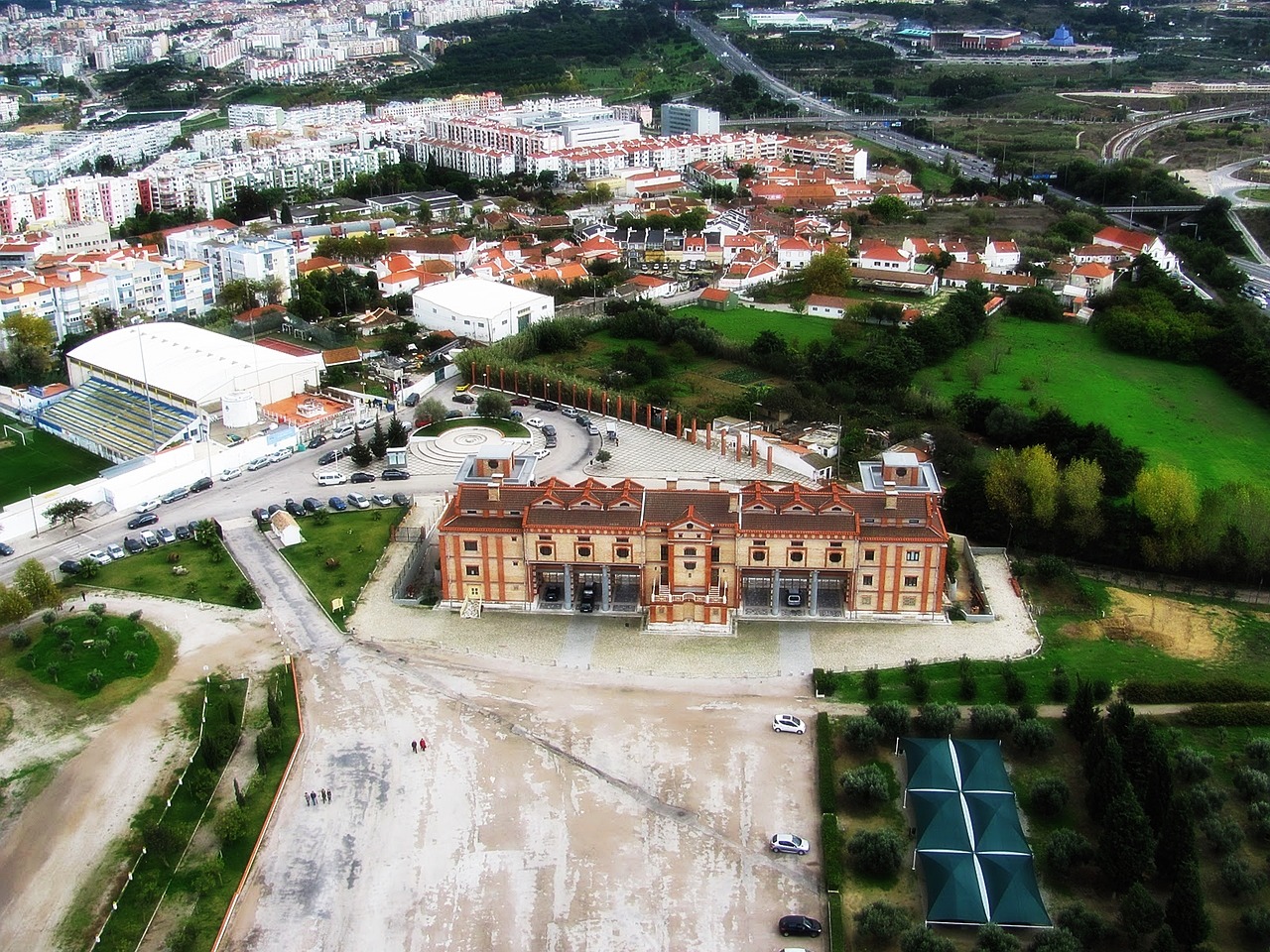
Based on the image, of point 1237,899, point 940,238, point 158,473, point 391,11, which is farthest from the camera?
point 391,11

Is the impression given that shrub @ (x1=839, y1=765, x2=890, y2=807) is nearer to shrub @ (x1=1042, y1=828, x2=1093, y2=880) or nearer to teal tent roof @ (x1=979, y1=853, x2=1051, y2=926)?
teal tent roof @ (x1=979, y1=853, x2=1051, y2=926)

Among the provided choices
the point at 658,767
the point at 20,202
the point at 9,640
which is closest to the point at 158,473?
the point at 9,640

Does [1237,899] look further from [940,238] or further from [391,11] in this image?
[391,11]

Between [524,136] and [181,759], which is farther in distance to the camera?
[524,136]

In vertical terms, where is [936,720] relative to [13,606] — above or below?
below

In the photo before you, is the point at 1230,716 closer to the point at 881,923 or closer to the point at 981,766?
the point at 981,766

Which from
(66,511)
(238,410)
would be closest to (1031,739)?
(66,511)
